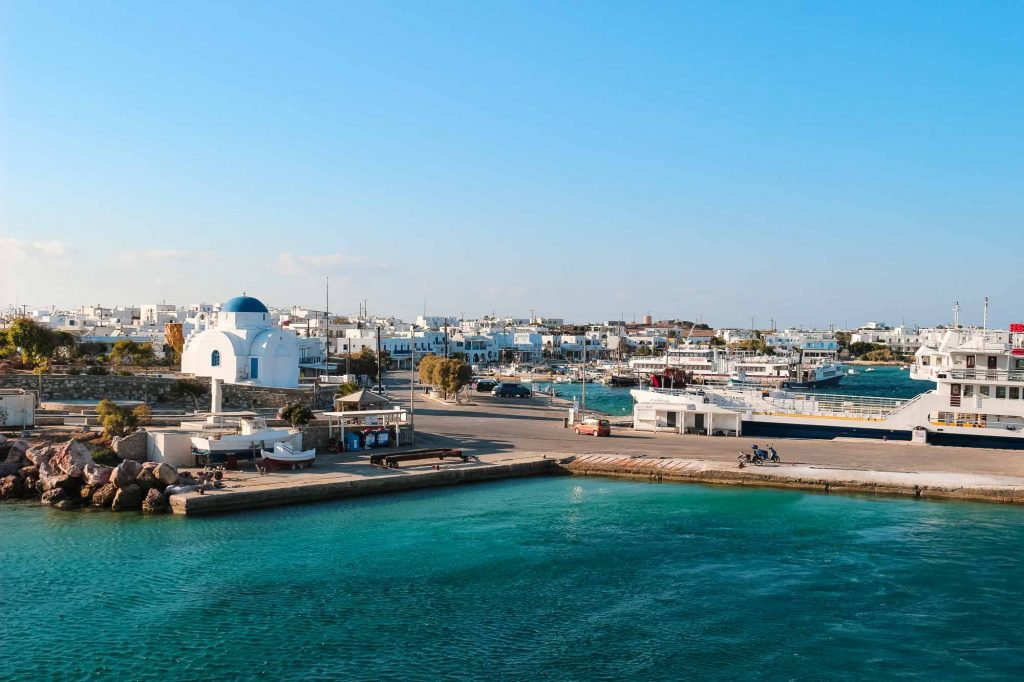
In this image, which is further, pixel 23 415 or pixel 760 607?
pixel 23 415

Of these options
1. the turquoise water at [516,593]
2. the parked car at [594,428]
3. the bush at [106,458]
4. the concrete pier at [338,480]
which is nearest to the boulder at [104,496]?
the turquoise water at [516,593]

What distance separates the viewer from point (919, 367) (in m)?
41.6

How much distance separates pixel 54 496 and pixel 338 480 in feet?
27.6

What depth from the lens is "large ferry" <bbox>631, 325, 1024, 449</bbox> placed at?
36344 mm

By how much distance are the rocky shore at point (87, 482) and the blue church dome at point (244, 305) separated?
23.8m

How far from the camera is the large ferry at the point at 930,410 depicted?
3634 centimetres

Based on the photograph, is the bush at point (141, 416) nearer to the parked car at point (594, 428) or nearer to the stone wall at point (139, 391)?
the stone wall at point (139, 391)

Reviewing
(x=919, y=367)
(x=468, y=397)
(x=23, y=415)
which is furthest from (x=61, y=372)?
(x=919, y=367)

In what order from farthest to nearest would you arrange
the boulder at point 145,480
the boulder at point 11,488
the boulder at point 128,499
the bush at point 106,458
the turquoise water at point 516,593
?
the bush at point 106,458
the boulder at point 11,488
the boulder at point 145,480
the boulder at point 128,499
the turquoise water at point 516,593

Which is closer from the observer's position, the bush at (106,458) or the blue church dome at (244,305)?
the bush at (106,458)

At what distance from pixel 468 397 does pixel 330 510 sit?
116 feet

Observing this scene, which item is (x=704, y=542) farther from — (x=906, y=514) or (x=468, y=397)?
(x=468, y=397)

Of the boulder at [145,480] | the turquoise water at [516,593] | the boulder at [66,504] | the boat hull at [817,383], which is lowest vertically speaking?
the turquoise water at [516,593]

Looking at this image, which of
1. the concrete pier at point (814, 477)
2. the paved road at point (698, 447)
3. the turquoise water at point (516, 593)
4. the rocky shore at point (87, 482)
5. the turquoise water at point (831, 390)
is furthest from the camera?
the turquoise water at point (831, 390)
